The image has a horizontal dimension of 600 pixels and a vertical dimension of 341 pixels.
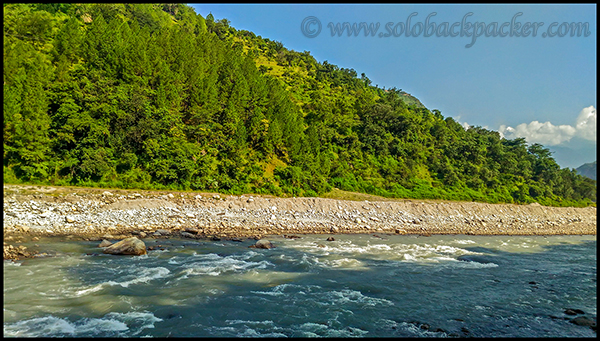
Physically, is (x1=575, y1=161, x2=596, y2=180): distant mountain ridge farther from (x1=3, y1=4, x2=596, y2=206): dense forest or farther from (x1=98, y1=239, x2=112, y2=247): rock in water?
(x1=98, y1=239, x2=112, y2=247): rock in water

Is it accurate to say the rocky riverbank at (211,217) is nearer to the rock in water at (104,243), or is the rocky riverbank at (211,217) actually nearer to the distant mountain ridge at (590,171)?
the rock in water at (104,243)

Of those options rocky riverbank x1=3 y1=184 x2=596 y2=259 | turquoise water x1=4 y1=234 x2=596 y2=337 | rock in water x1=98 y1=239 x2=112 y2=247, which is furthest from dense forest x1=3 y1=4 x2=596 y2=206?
turquoise water x1=4 y1=234 x2=596 y2=337

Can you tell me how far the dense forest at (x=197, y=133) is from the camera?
82.0 feet

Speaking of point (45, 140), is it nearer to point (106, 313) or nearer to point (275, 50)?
point (106, 313)

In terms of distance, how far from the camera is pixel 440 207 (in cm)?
3484

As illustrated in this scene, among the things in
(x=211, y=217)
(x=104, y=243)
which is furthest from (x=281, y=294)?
(x=211, y=217)

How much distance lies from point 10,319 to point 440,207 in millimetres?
36951

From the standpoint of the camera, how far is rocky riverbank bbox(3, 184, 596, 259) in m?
17.2

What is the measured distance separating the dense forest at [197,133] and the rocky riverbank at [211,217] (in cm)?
385

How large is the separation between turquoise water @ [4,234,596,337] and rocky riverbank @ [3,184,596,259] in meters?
3.02

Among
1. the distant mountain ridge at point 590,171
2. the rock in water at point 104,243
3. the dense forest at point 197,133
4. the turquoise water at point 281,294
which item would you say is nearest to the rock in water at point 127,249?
the turquoise water at point 281,294

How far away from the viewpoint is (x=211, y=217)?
899 inches

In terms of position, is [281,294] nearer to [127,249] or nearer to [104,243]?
[127,249]

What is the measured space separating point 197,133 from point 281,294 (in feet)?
88.2
